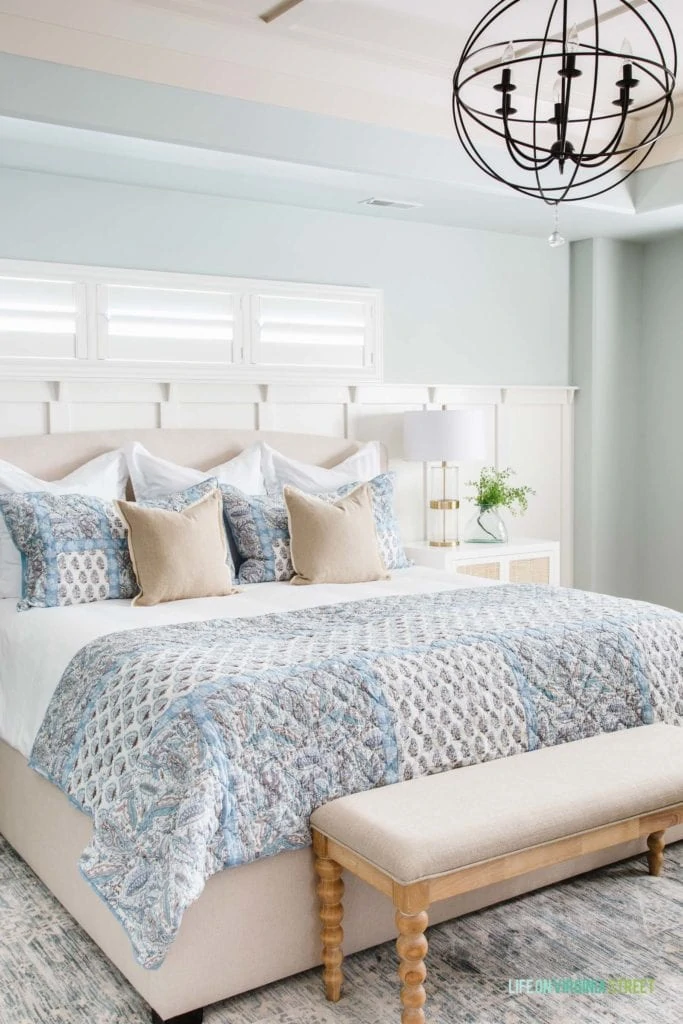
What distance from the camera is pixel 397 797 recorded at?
2.33 meters

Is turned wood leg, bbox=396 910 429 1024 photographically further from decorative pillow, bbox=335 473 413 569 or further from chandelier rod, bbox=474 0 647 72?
chandelier rod, bbox=474 0 647 72

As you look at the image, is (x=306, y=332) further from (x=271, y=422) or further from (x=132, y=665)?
(x=132, y=665)

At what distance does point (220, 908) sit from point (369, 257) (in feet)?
11.5

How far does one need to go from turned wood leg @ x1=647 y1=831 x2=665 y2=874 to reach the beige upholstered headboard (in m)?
2.41

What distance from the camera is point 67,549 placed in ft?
11.6

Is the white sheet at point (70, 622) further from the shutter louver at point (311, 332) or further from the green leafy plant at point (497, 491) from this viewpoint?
the shutter louver at point (311, 332)

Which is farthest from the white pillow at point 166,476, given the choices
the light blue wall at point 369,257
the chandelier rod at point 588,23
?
the chandelier rod at point 588,23

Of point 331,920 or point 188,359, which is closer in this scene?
point 331,920

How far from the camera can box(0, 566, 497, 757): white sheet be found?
2930 millimetres

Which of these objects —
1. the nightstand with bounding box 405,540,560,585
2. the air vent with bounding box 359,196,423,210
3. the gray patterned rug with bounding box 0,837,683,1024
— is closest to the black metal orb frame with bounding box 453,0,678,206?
the air vent with bounding box 359,196,423,210

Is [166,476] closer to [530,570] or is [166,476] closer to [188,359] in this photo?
[188,359]

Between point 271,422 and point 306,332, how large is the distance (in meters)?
0.47

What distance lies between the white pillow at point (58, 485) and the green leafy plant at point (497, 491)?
1.88m

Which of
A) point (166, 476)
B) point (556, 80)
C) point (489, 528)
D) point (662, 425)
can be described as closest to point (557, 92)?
point (556, 80)
